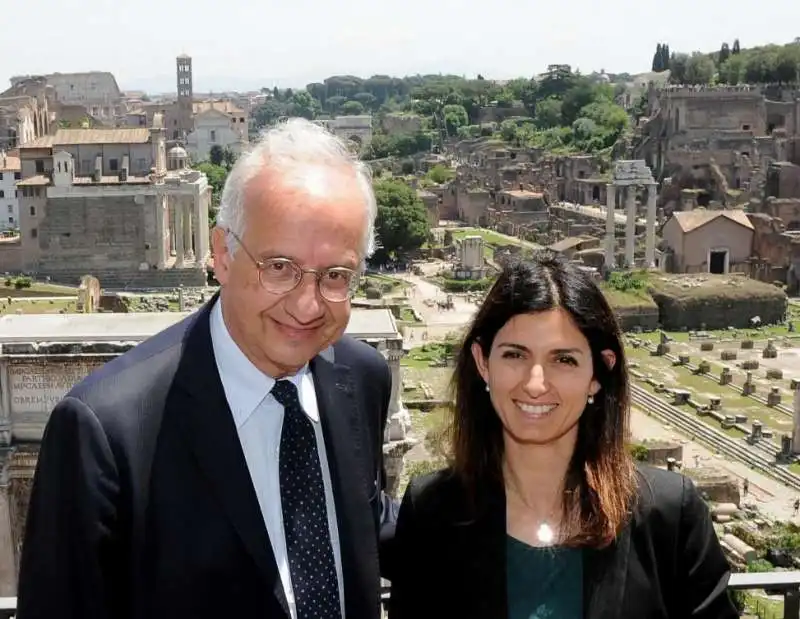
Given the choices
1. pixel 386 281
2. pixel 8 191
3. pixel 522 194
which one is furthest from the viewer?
pixel 522 194

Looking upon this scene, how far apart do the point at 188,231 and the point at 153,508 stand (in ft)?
131

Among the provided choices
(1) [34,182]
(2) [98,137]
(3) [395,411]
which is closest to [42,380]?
(3) [395,411]

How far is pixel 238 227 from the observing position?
2.70 m

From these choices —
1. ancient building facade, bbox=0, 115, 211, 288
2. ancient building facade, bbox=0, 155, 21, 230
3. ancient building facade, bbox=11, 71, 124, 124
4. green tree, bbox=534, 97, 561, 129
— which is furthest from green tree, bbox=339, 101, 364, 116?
ancient building facade, bbox=0, 115, 211, 288

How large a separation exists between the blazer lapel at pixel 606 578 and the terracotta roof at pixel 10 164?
47.1 metres

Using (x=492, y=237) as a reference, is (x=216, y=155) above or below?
above

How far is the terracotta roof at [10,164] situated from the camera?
4666 cm

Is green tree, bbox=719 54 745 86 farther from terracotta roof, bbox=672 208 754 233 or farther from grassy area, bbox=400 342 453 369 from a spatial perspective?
grassy area, bbox=400 342 453 369

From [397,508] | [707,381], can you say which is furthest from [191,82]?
[397,508]

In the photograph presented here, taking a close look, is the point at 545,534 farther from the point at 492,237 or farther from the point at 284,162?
the point at 492,237

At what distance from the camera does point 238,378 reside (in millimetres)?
2775

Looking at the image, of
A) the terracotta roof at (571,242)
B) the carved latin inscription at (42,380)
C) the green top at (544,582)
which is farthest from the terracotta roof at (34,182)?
the green top at (544,582)

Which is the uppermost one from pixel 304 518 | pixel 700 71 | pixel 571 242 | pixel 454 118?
pixel 700 71

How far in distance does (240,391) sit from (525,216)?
175 ft
